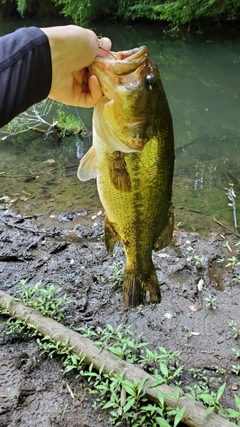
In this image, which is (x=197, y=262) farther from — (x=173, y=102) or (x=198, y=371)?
(x=173, y=102)

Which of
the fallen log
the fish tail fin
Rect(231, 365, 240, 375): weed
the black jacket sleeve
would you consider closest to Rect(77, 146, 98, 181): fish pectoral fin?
the black jacket sleeve

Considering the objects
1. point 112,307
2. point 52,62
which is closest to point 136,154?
point 52,62

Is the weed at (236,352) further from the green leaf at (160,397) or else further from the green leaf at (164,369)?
the green leaf at (160,397)

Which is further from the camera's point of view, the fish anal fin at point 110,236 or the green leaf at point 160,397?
the green leaf at point 160,397

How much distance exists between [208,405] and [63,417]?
38.3 inches

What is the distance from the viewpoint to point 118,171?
186 cm

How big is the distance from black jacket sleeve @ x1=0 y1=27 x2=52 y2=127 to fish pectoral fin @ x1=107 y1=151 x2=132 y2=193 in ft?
1.52

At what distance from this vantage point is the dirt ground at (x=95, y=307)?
9.07 feet

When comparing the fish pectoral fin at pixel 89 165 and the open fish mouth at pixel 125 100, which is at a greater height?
the open fish mouth at pixel 125 100

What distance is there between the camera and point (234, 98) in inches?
398

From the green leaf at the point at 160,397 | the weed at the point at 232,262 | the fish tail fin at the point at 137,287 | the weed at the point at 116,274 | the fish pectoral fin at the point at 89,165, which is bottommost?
the weed at the point at 232,262

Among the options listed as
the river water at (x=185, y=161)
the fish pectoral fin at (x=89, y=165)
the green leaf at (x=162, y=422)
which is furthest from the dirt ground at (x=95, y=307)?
the fish pectoral fin at (x=89, y=165)

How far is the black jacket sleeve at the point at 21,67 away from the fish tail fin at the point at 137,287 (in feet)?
3.67

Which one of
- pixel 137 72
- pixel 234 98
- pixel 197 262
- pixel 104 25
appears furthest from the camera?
pixel 104 25
